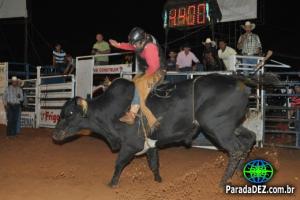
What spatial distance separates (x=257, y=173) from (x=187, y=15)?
322 inches

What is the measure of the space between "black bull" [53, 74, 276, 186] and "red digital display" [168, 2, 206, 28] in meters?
6.57

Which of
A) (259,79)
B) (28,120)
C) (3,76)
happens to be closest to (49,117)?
(28,120)

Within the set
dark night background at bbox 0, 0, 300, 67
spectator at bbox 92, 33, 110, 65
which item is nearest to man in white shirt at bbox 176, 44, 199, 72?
spectator at bbox 92, 33, 110, 65

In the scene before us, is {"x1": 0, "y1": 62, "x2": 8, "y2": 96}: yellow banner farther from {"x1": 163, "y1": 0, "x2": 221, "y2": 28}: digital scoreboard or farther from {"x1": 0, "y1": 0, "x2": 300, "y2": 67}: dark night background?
{"x1": 0, "y1": 0, "x2": 300, "y2": 67}: dark night background

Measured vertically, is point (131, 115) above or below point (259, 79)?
below

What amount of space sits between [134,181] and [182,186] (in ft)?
3.24

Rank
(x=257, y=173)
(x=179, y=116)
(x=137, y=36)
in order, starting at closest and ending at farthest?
(x=257, y=173) < (x=137, y=36) < (x=179, y=116)

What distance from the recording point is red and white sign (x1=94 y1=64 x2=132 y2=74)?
12766mm

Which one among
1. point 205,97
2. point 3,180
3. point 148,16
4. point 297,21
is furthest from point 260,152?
point 148,16

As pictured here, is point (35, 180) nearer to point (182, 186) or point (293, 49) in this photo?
point (182, 186)

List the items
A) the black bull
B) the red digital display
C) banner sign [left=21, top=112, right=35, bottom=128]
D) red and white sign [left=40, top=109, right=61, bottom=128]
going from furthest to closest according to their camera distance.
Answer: banner sign [left=21, top=112, right=35, bottom=128] → red and white sign [left=40, top=109, right=61, bottom=128] → the red digital display → the black bull

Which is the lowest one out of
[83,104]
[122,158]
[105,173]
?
[105,173]

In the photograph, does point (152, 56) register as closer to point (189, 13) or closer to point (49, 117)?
point (189, 13)

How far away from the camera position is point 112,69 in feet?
43.4
